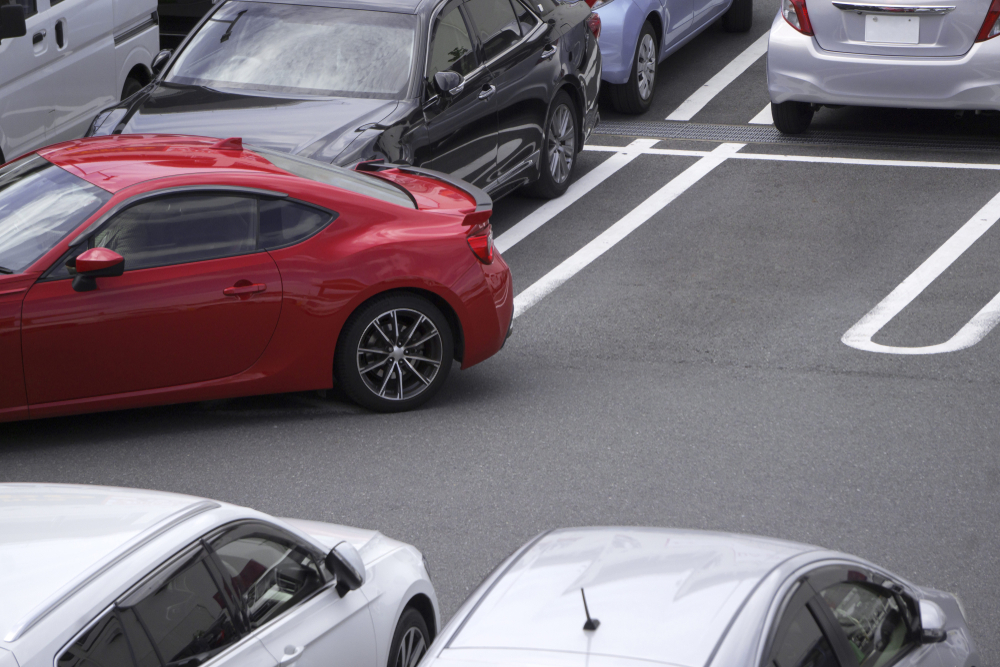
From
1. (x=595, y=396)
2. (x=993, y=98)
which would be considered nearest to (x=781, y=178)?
(x=993, y=98)

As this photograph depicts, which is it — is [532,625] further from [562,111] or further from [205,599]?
[562,111]

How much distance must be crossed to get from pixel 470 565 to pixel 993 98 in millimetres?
7273

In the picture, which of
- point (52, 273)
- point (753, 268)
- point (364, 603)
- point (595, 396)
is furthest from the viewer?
point (753, 268)

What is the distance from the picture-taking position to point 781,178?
11.2m

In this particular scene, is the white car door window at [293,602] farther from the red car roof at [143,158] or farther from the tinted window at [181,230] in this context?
the red car roof at [143,158]

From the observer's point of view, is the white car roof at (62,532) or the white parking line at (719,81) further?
the white parking line at (719,81)

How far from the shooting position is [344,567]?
4105 mm

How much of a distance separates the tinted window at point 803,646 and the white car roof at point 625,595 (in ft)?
0.46

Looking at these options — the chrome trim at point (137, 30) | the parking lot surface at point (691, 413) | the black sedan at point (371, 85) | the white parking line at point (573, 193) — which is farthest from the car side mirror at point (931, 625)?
the chrome trim at point (137, 30)

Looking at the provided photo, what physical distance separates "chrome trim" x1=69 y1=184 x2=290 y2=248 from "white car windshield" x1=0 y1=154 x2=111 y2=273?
7cm

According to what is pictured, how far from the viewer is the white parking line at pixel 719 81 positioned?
1321 centimetres

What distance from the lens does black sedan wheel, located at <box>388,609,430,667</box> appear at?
444 cm

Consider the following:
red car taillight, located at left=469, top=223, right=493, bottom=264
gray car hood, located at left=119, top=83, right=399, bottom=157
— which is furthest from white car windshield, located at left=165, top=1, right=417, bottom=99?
red car taillight, located at left=469, top=223, right=493, bottom=264

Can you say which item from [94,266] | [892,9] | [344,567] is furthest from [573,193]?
[344,567]
